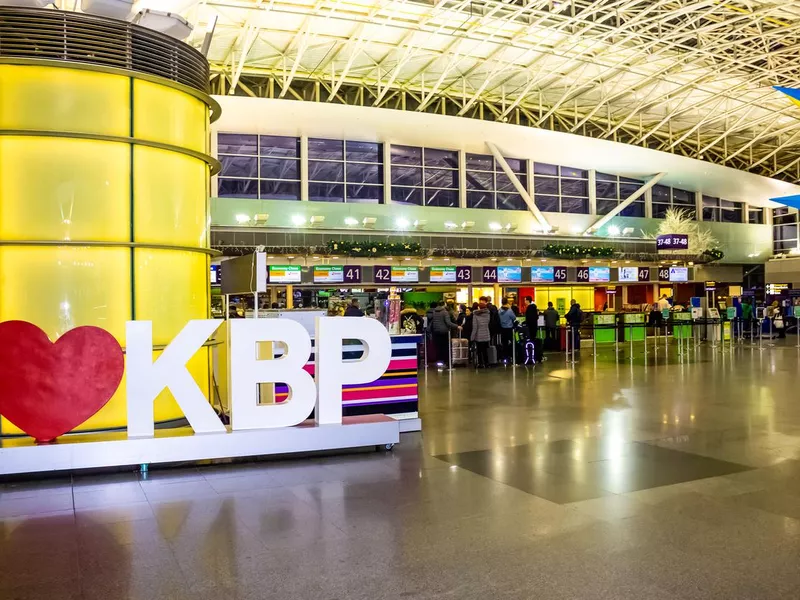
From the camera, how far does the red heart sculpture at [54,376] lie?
19.7ft

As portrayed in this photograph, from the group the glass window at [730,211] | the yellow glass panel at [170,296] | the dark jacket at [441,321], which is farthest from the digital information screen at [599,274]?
the yellow glass panel at [170,296]

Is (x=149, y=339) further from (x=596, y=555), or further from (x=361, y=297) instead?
(x=361, y=297)

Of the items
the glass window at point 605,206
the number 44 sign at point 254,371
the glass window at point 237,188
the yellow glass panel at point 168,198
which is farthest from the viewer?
the glass window at point 605,206

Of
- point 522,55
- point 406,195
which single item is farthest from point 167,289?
point 406,195

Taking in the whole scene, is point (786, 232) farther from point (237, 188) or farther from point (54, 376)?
point (54, 376)

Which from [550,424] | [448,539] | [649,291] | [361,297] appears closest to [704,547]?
[448,539]

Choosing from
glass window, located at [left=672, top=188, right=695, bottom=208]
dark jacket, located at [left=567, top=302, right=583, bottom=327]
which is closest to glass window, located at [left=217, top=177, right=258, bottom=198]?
dark jacket, located at [left=567, top=302, right=583, bottom=327]

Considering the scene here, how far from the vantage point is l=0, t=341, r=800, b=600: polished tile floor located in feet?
12.4

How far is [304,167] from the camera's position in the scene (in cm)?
2555

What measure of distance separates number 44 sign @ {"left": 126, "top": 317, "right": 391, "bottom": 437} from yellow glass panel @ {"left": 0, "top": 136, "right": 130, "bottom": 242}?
126cm

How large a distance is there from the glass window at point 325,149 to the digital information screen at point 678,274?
15.2 meters

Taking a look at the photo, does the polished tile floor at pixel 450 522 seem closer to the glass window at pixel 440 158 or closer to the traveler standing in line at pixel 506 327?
the traveler standing in line at pixel 506 327

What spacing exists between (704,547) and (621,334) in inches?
789

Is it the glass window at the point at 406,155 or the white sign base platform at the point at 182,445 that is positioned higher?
the glass window at the point at 406,155
